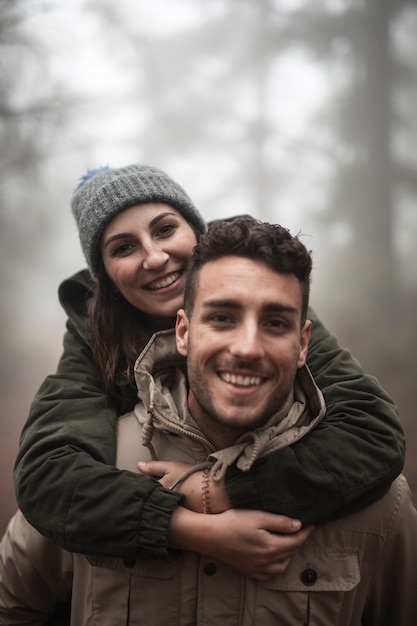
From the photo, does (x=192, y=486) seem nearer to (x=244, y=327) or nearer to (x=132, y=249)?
(x=244, y=327)

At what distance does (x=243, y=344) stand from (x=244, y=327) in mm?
42

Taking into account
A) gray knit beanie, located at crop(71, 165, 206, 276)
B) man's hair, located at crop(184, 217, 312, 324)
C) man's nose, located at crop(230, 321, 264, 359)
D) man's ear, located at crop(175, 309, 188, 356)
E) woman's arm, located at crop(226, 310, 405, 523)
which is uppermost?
gray knit beanie, located at crop(71, 165, 206, 276)

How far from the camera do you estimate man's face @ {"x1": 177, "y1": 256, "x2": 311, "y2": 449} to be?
3.50ft

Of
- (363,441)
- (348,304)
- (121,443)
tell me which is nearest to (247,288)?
(363,441)

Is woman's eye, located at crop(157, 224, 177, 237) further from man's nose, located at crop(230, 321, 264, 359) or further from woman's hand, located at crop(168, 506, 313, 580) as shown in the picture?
woman's hand, located at crop(168, 506, 313, 580)

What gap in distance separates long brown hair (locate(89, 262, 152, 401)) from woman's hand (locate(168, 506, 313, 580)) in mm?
446

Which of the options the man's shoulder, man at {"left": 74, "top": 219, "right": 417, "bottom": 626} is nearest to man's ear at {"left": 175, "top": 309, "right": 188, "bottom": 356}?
man at {"left": 74, "top": 219, "right": 417, "bottom": 626}

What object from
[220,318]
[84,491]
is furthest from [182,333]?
[84,491]

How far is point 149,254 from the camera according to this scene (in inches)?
56.9

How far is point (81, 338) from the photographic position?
1566 mm

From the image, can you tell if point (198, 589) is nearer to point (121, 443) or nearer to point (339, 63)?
point (121, 443)

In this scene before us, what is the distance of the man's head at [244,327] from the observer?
3.51ft

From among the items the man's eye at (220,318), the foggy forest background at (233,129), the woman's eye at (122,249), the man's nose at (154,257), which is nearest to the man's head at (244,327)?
the man's eye at (220,318)

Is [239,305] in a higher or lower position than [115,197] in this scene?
lower
